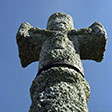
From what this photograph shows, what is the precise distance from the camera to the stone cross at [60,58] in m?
2.40

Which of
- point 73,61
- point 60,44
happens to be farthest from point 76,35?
point 73,61

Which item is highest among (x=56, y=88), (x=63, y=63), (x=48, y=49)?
(x=48, y=49)

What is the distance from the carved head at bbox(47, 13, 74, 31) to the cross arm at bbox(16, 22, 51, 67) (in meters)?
0.30

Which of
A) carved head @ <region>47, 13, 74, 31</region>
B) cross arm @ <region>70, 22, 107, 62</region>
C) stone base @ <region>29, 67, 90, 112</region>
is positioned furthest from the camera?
carved head @ <region>47, 13, 74, 31</region>

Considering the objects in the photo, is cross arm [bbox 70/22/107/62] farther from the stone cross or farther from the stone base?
the stone base

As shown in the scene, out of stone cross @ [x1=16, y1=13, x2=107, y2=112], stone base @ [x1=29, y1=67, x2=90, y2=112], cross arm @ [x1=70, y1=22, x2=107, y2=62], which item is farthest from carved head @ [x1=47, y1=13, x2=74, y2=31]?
stone base @ [x1=29, y1=67, x2=90, y2=112]

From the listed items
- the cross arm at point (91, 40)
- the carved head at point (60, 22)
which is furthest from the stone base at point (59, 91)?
the carved head at point (60, 22)

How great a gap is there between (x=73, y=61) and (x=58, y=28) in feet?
3.41

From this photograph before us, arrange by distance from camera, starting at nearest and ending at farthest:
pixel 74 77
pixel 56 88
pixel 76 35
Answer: pixel 56 88, pixel 74 77, pixel 76 35

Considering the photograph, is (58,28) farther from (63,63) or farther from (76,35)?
(63,63)

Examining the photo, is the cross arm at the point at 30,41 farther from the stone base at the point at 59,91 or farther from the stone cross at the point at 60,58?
the stone base at the point at 59,91

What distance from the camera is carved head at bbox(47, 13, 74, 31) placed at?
12.9 ft

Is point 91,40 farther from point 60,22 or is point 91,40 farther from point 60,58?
point 60,58

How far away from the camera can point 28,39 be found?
3.74 m
